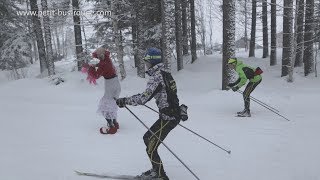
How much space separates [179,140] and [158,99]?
3.10m

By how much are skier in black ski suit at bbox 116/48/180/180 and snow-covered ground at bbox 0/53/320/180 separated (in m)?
0.91

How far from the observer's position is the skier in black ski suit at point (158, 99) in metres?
5.33

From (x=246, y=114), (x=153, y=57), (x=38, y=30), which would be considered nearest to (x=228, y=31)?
(x=246, y=114)

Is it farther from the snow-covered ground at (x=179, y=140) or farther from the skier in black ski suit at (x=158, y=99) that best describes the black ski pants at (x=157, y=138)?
the snow-covered ground at (x=179, y=140)

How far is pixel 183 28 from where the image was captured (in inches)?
1064

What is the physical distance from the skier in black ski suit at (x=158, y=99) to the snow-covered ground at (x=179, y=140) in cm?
91

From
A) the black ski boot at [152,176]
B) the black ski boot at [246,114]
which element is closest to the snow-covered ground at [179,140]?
the black ski boot at [246,114]

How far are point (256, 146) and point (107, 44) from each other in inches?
604

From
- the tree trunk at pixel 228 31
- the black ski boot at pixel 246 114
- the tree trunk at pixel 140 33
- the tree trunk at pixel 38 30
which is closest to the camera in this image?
the black ski boot at pixel 246 114

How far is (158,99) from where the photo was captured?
550cm

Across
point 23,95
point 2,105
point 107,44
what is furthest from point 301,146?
point 107,44

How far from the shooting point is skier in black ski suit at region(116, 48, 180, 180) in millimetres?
5328

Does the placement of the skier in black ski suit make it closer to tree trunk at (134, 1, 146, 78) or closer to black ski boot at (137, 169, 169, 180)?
black ski boot at (137, 169, 169, 180)

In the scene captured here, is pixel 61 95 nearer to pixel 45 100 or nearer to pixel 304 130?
pixel 45 100
